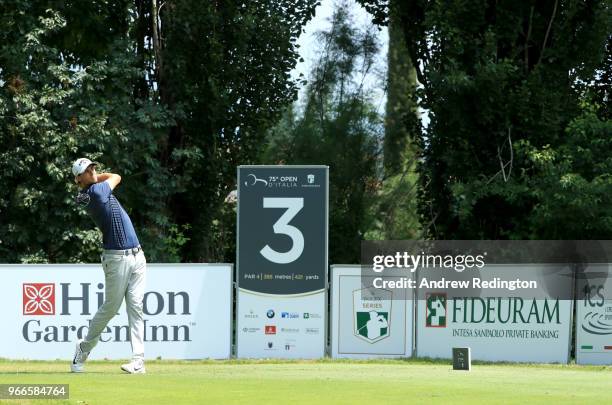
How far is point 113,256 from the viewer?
33.4ft

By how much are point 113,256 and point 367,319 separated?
21.7ft

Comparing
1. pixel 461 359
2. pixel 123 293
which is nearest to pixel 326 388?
pixel 123 293

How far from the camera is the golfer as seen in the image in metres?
10.0

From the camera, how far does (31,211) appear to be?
21922 millimetres

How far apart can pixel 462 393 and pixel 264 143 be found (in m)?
17.5

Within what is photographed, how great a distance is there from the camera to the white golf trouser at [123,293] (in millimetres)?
10203

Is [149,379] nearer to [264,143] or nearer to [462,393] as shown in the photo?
[462,393]

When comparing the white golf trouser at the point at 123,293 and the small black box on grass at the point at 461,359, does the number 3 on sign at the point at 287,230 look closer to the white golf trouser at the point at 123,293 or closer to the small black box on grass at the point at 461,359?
the small black box on grass at the point at 461,359

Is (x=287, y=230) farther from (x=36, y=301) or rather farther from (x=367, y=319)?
(x=36, y=301)

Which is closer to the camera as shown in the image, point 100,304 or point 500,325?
point 100,304

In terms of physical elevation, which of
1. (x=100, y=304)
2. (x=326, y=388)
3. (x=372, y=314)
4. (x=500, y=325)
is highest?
(x=326, y=388)

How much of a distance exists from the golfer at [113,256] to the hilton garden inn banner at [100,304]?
5.28 m

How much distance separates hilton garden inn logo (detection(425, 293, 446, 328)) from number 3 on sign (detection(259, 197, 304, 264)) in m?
2.06

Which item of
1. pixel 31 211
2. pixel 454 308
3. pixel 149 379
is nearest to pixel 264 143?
pixel 31 211
